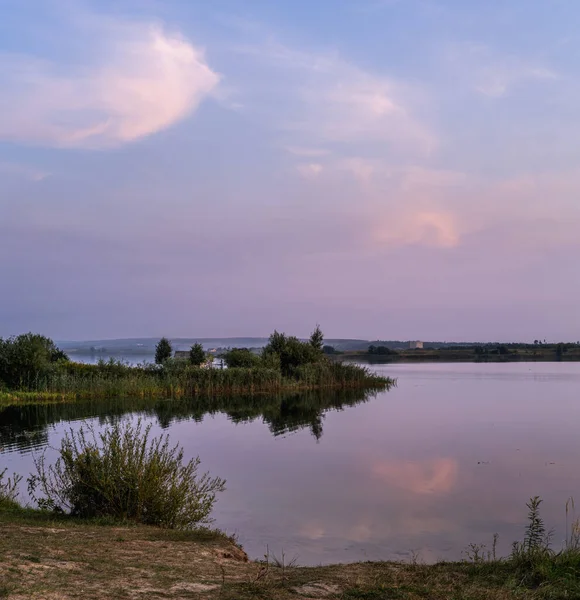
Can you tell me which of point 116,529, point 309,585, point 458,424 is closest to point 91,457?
point 116,529

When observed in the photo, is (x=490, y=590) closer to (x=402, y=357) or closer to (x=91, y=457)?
(x=91, y=457)

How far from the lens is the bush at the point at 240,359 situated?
4578 centimetres

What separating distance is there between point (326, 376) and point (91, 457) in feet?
126

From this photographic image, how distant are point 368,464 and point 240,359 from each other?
30.3 meters

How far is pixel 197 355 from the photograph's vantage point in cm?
4778

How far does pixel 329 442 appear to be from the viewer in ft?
67.1

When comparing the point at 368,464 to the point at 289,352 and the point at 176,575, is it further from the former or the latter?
the point at 289,352

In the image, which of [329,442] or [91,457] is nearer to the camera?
[91,457]

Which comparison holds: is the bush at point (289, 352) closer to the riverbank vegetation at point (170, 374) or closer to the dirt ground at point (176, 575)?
the riverbank vegetation at point (170, 374)

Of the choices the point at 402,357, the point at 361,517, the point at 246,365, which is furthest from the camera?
A: the point at 402,357

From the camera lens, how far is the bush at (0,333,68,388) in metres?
32.9

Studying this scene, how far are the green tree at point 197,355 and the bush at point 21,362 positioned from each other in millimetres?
14285

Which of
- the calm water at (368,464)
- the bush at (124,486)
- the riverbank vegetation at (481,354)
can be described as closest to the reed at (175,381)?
the calm water at (368,464)

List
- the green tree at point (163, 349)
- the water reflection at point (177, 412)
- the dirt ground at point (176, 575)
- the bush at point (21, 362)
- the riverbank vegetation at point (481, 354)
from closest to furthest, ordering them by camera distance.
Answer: the dirt ground at point (176, 575) → the water reflection at point (177, 412) → the bush at point (21, 362) → the green tree at point (163, 349) → the riverbank vegetation at point (481, 354)
